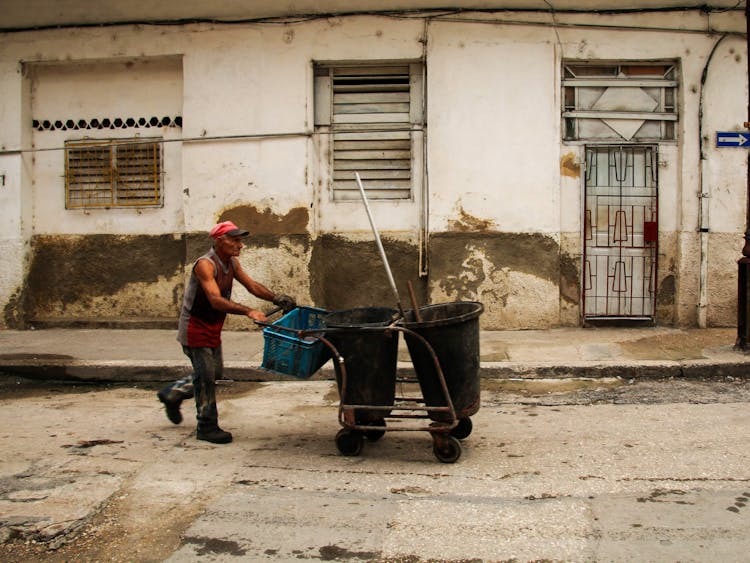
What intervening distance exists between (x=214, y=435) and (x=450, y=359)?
1.78 m

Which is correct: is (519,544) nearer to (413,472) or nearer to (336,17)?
(413,472)

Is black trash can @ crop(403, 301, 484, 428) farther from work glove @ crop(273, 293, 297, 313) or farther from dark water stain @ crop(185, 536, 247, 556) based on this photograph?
dark water stain @ crop(185, 536, 247, 556)

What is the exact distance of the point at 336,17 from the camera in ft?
29.8

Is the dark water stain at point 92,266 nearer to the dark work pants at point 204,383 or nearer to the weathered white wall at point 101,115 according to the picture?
the weathered white wall at point 101,115

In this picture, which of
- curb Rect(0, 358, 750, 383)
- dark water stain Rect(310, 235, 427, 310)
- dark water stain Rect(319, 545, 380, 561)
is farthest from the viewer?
dark water stain Rect(310, 235, 427, 310)

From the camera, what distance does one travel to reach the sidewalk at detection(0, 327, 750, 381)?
7.09 metres

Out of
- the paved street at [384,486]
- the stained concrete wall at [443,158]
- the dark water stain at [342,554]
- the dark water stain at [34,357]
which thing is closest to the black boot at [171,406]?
the paved street at [384,486]

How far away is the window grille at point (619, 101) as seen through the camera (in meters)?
9.05

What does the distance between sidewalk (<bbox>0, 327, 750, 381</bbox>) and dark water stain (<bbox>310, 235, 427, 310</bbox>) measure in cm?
108

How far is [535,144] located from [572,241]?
1269 mm

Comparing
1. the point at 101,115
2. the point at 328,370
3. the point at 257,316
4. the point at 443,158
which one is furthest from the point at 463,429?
the point at 101,115

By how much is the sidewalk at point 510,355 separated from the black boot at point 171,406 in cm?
180

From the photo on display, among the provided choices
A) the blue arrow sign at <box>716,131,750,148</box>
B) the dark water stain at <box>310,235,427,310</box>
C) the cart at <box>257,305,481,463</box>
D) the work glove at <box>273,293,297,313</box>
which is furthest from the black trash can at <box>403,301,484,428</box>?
the blue arrow sign at <box>716,131,750,148</box>

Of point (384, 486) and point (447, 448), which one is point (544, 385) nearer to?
point (447, 448)
